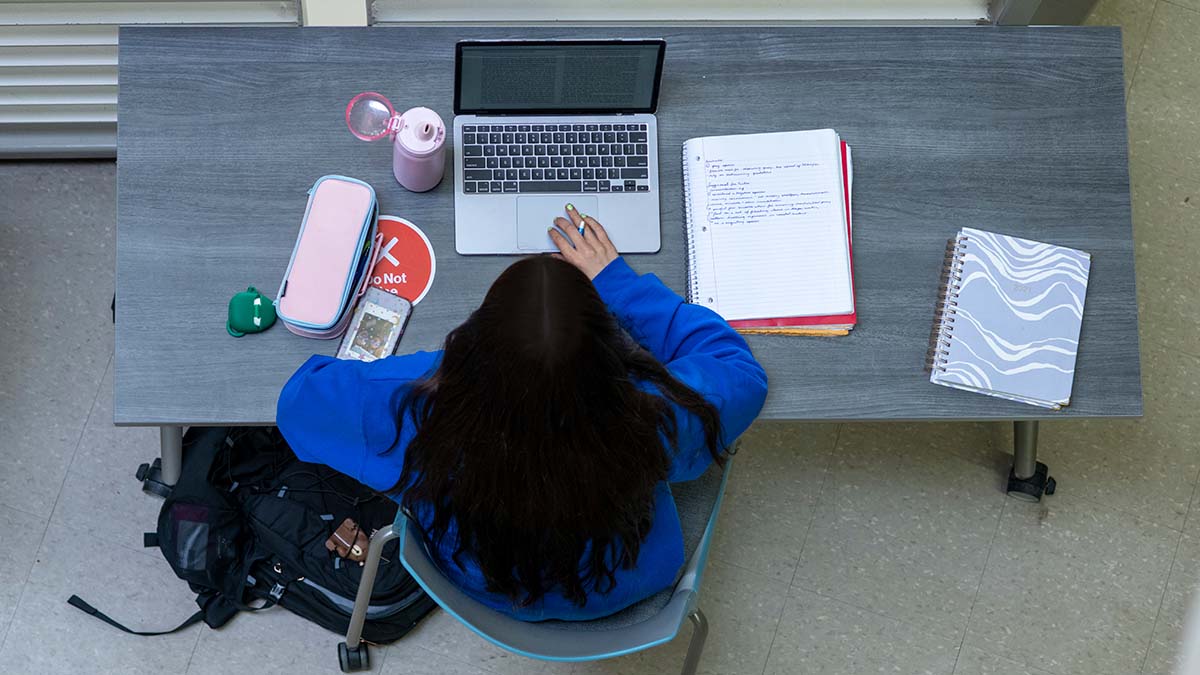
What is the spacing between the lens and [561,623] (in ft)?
4.55

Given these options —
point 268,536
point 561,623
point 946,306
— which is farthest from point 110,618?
point 946,306

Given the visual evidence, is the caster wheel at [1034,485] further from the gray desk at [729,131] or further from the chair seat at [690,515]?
the chair seat at [690,515]

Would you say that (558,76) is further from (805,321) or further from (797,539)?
(797,539)

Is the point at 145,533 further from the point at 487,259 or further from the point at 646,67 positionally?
the point at 646,67

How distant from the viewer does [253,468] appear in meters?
1.93

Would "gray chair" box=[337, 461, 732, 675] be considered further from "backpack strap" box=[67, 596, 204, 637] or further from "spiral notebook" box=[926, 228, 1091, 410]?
"backpack strap" box=[67, 596, 204, 637]

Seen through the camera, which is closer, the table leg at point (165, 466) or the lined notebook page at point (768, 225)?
the lined notebook page at point (768, 225)

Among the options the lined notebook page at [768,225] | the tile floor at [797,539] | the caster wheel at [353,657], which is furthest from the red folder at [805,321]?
the caster wheel at [353,657]

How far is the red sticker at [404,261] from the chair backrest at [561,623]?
0.99ft

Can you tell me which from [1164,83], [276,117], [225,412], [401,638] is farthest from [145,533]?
[1164,83]

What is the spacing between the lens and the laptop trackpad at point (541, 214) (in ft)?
4.71

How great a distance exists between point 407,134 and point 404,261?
0.17 meters

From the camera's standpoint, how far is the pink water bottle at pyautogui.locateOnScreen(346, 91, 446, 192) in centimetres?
136

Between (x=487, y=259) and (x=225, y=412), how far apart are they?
390 mm
